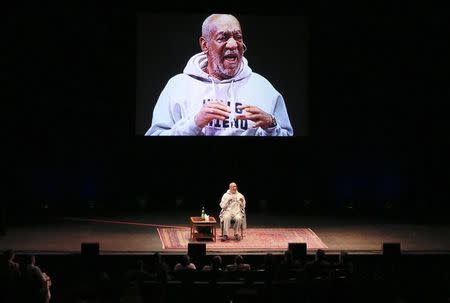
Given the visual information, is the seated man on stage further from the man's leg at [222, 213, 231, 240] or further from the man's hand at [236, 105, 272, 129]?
the man's hand at [236, 105, 272, 129]

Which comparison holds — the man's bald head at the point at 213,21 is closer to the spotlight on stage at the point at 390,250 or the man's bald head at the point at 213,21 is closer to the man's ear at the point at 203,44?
the man's ear at the point at 203,44

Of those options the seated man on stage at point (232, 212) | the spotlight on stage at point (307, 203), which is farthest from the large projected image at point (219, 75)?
the seated man on stage at point (232, 212)

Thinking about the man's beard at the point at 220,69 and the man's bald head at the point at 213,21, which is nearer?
the man's beard at the point at 220,69

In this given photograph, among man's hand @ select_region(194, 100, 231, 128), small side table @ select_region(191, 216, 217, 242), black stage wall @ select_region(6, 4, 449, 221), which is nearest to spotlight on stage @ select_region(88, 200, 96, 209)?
black stage wall @ select_region(6, 4, 449, 221)

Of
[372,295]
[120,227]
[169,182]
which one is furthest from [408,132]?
[372,295]

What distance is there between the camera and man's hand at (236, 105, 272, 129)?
46.6 feet

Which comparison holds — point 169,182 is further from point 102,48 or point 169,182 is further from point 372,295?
point 372,295

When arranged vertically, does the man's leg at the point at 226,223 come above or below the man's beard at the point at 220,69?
below

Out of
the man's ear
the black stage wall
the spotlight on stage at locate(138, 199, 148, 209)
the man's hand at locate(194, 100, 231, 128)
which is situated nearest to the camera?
the man's hand at locate(194, 100, 231, 128)

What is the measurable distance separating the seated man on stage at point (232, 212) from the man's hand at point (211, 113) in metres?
2.18

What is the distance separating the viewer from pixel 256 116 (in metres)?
14.3

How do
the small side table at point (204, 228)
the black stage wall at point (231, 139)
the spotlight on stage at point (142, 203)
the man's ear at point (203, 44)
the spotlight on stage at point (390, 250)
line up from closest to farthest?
1. the spotlight on stage at point (390, 250)
2. the small side table at point (204, 228)
3. the man's ear at point (203, 44)
4. the black stage wall at point (231, 139)
5. the spotlight on stage at point (142, 203)

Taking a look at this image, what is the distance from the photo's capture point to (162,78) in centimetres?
1441

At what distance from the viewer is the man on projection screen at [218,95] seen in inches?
557
